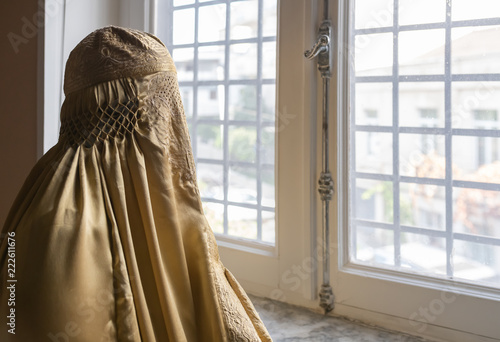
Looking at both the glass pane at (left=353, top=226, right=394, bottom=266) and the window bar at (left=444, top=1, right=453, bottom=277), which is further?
the glass pane at (left=353, top=226, right=394, bottom=266)

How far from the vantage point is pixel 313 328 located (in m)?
1.43

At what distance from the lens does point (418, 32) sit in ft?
4.42

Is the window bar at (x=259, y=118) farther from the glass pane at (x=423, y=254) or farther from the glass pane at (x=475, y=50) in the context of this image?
the glass pane at (x=475, y=50)

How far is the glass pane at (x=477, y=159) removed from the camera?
125cm

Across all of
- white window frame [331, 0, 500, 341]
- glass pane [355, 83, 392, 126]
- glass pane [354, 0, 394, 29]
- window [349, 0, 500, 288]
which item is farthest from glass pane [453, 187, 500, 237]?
glass pane [354, 0, 394, 29]

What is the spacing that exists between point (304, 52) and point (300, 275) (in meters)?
0.65

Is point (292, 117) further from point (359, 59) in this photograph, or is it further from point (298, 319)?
point (298, 319)

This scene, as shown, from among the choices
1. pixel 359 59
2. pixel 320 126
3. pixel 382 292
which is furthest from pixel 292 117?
pixel 382 292

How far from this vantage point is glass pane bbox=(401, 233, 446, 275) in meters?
1.34

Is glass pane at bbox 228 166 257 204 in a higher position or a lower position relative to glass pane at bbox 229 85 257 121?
lower

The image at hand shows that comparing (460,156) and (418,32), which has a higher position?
(418,32)

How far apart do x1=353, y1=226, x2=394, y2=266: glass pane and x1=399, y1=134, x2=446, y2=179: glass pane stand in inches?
7.1

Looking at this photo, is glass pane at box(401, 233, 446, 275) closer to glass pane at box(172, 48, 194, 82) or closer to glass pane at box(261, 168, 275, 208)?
glass pane at box(261, 168, 275, 208)

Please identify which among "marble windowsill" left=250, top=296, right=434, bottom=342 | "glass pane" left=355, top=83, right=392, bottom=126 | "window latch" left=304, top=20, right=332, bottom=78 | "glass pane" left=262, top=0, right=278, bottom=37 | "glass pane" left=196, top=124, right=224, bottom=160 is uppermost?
"glass pane" left=262, top=0, right=278, bottom=37
